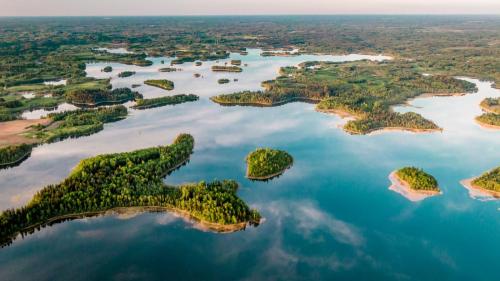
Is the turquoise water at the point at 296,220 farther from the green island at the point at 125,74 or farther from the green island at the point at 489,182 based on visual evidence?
the green island at the point at 125,74

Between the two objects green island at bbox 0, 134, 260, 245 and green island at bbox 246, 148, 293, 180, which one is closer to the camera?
green island at bbox 0, 134, 260, 245

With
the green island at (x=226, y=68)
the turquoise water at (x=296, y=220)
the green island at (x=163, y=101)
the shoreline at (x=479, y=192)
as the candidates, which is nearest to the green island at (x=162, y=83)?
the green island at (x=163, y=101)

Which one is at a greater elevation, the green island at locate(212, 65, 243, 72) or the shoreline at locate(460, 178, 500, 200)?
the green island at locate(212, 65, 243, 72)

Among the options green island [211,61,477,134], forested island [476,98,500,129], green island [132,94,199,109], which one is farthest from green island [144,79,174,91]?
forested island [476,98,500,129]

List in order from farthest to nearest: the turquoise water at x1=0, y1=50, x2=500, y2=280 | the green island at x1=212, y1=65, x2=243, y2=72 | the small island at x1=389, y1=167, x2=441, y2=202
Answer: the green island at x1=212, y1=65, x2=243, y2=72 → the small island at x1=389, y1=167, x2=441, y2=202 → the turquoise water at x1=0, y1=50, x2=500, y2=280

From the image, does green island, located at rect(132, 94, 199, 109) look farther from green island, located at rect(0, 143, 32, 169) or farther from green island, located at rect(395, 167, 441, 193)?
green island, located at rect(395, 167, 441, 193)

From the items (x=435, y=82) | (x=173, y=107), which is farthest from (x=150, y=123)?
(x=435, y=82)

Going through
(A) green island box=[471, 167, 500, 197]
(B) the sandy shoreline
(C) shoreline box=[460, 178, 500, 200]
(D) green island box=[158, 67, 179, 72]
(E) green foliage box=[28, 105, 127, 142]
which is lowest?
(C) shoreline box=[460, 178, 500, 200]

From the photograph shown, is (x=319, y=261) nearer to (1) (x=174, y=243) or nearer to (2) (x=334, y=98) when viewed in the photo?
(1) (x=174, y=243)

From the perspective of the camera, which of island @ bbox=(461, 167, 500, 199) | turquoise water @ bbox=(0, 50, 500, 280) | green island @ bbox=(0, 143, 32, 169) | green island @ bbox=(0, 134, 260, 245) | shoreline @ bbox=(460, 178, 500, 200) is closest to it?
turquoise water @ bbox=(0, 50, 500, 280)
